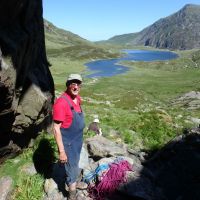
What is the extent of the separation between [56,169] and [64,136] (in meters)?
3.05

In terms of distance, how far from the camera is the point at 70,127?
34.8 ft

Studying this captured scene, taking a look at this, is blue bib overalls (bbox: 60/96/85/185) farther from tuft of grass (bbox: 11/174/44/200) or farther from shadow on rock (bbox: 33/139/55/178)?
shadow on rock (bbox: 33/139/55/178)

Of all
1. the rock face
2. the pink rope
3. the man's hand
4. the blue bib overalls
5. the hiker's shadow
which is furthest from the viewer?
the hiker's shadow

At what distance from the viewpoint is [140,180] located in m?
12.0

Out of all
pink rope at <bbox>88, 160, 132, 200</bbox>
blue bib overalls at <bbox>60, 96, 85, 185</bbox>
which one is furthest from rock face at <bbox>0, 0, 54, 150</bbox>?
pink rope at <bbox>88, 160, 132, 200</bbox>

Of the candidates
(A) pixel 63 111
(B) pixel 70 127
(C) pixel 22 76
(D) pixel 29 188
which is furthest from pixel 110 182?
(C) pixel 22 76

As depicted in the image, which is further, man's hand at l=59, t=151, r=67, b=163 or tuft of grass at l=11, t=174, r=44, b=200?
tuft of grass at l=11, t=174, r=44, b=200

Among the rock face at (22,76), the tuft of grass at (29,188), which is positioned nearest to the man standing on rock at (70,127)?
the tuft of grass at (29,188)

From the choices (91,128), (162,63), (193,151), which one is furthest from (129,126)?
(162,63)

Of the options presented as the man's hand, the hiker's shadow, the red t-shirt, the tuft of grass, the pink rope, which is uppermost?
the red t-shirt

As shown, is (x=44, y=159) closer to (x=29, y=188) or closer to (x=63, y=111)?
Result: (x=29, y=188)

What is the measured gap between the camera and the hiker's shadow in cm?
1280

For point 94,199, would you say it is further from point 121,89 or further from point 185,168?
point 121,89

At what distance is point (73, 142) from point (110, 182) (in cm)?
192
